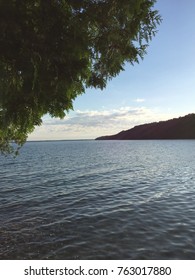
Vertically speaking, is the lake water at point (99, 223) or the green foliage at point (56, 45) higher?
the green foliage at point (56, 45)

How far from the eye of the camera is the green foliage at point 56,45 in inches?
291

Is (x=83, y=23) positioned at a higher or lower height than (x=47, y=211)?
higher

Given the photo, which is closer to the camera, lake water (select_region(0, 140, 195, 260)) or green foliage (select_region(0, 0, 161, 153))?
green foliage (select_region(0, 0, 161, 153))

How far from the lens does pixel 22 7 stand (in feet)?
23.9

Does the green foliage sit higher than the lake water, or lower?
higher

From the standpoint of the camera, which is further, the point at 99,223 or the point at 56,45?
the point at 99,223

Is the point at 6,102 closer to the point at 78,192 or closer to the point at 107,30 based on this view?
the point at 107,30

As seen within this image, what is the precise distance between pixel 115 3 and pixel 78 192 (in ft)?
72.0

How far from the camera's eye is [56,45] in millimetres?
7871

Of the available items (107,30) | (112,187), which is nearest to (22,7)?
(107,30)

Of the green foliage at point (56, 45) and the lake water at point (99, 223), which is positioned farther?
the lake water at point (99, 223)

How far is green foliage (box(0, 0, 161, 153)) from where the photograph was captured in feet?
24.2

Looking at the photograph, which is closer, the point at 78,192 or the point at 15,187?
the point at 78,192

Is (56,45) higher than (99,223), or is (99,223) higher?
(56,45)
